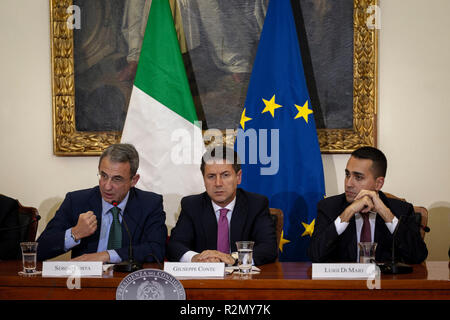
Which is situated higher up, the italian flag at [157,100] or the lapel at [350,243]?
the italian flag at [157,100]

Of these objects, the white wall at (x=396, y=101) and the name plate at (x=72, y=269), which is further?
the white wall at (x=396, y=101)

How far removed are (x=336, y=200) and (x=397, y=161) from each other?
1.16 meters

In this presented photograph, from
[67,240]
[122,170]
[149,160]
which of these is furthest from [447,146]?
[67,240]

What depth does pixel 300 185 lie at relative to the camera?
11.8 ft

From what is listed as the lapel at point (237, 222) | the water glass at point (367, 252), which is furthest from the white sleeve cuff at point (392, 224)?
the lapel at point (237, 222)

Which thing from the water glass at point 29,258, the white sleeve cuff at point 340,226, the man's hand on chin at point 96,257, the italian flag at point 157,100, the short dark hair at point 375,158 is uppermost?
the italian flag at point 157,100

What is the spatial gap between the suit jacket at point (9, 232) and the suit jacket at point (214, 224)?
0.86m

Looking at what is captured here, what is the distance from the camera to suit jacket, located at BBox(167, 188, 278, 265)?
282 centimetres

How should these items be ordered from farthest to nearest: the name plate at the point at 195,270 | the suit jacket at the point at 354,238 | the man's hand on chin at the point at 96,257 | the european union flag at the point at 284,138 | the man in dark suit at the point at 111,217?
the european union flag at the point at 284,138 < the man in dark suit at the point at 111,217 < the suit jacket at the point at 354,238 < the man's hand on chin at the point at 96,257 < the name plate at the point at 195,270

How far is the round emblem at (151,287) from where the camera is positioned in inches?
80.3

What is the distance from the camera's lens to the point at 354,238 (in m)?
2.74

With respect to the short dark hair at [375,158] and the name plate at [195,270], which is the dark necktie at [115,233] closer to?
the name plate at [195,270]
